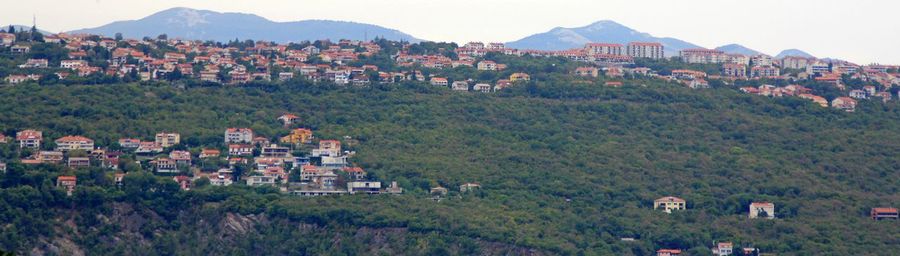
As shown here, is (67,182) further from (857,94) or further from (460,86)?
(857,94)

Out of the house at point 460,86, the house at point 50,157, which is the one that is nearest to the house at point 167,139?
the house at point 50,157

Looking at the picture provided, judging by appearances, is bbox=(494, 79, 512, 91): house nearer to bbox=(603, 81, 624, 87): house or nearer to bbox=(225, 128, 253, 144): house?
bbox=(603, 81, 624, 87): house

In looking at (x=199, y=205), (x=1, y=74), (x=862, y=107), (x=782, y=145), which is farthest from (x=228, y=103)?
(x=862, y=107)

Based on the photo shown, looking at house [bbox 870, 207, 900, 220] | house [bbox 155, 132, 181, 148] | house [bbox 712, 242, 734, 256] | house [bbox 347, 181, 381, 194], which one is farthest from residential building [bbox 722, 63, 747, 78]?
house [bbox 712, 242, 734, 256]

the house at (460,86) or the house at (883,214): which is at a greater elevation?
the house at (460,86)

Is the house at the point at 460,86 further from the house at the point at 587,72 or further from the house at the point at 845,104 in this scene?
the house at the point at 845,104

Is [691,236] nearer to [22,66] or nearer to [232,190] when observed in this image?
[232,190]
